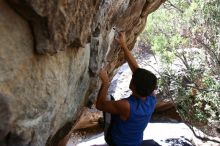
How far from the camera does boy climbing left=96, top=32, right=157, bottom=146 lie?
374cm

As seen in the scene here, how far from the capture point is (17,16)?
2580 mm

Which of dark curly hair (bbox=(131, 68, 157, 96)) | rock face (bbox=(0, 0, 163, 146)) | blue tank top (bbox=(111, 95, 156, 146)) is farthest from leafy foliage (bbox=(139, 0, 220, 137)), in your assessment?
rock face (bbox=(0, 0, 163, 146))

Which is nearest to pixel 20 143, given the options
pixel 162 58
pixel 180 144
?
pixel 180 144

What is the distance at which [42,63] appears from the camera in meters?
2.91

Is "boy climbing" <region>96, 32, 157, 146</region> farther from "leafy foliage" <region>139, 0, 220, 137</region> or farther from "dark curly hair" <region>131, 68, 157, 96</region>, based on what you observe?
"leafy foliage" <region>139, 0, 220, 137</region>

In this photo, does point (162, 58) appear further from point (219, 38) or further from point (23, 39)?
point (23, 39)

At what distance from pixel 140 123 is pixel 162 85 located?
4414 millimetres

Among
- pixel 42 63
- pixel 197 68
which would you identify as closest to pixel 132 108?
pixel 42 63

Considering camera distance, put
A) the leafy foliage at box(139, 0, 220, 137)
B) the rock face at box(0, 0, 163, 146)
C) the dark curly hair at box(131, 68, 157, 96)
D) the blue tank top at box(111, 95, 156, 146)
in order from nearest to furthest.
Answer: the rock face at box(0, 0, 163, 146), the dark curly hair at box(131, 68, 157, 96), the blue tank top at box(111, 95, 156, 146), the leafy foliage at box(139, 0, 220, 137)

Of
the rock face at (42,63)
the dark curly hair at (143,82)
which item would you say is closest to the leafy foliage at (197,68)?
the dark curly hair at (143,82)

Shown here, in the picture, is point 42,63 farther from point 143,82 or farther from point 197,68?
point 197,68

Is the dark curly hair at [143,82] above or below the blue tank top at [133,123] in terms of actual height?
above

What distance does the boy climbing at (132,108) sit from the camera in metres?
3.74

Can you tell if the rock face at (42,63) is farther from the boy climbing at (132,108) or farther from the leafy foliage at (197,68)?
the leafy foliage at (197,68)
